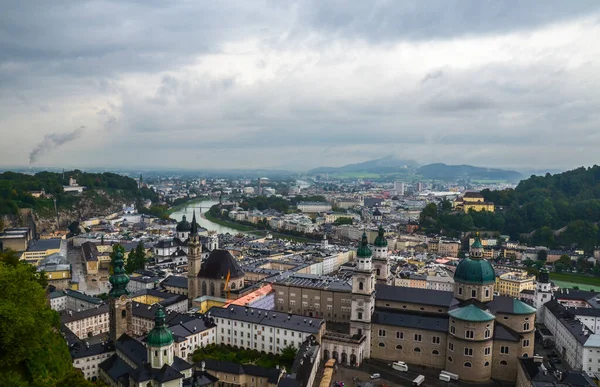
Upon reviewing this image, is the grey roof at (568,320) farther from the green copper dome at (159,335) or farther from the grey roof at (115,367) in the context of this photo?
the grey roof at (115,367)

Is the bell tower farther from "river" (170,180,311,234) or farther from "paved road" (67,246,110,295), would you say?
"river" (170,180,311,234)

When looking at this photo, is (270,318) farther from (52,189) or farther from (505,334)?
(52,189)

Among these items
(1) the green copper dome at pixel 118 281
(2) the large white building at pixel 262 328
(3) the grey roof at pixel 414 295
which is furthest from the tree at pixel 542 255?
(1) the green copper dome at pixel 118 281

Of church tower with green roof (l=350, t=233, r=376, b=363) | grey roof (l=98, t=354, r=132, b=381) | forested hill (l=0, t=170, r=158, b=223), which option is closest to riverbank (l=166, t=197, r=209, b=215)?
forested hill (l=0, t=170, r=158, b=223)

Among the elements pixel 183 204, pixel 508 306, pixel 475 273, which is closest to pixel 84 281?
pixel 475 273

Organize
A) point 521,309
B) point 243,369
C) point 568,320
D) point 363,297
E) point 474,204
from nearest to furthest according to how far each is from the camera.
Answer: point 243,369 < point 521,309 < point 363,297 < point 568,320 < point 474,204

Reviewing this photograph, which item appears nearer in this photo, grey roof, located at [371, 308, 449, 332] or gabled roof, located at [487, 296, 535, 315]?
gabled roof, located at [487, 296, 535, 315]

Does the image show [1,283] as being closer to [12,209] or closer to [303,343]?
[303,343]
